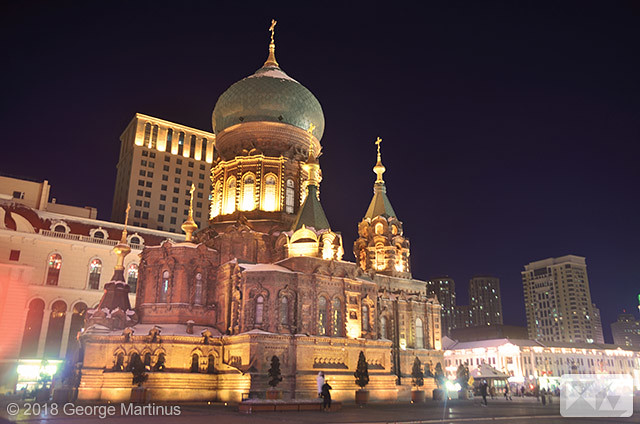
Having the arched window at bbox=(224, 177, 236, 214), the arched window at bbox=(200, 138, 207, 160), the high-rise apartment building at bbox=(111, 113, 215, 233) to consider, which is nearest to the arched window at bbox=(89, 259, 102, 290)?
the arched window at bbox=(224, 177, 236, 214)

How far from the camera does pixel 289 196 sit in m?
47.8

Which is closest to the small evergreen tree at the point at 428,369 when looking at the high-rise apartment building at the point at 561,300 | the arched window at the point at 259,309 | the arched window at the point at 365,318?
the arched window at the point at 365,318

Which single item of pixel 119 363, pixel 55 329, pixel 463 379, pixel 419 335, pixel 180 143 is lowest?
pixel 463 379

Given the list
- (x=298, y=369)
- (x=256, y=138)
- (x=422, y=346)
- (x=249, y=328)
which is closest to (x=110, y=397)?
(x=249, y=328)

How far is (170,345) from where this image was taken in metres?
36.6

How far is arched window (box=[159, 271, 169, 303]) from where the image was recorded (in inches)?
1582

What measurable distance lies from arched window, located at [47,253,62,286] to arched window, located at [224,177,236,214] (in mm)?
20478

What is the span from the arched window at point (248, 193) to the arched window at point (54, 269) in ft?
73.5

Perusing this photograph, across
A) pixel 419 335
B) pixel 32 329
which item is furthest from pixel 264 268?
pixel 32 329

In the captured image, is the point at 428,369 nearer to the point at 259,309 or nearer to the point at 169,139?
the point at 259,309

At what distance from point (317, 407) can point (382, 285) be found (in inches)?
907

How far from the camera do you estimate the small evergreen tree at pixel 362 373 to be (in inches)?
1427

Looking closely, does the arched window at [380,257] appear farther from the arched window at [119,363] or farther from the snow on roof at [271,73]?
the arched window at [119,363]

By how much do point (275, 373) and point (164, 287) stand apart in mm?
12245
